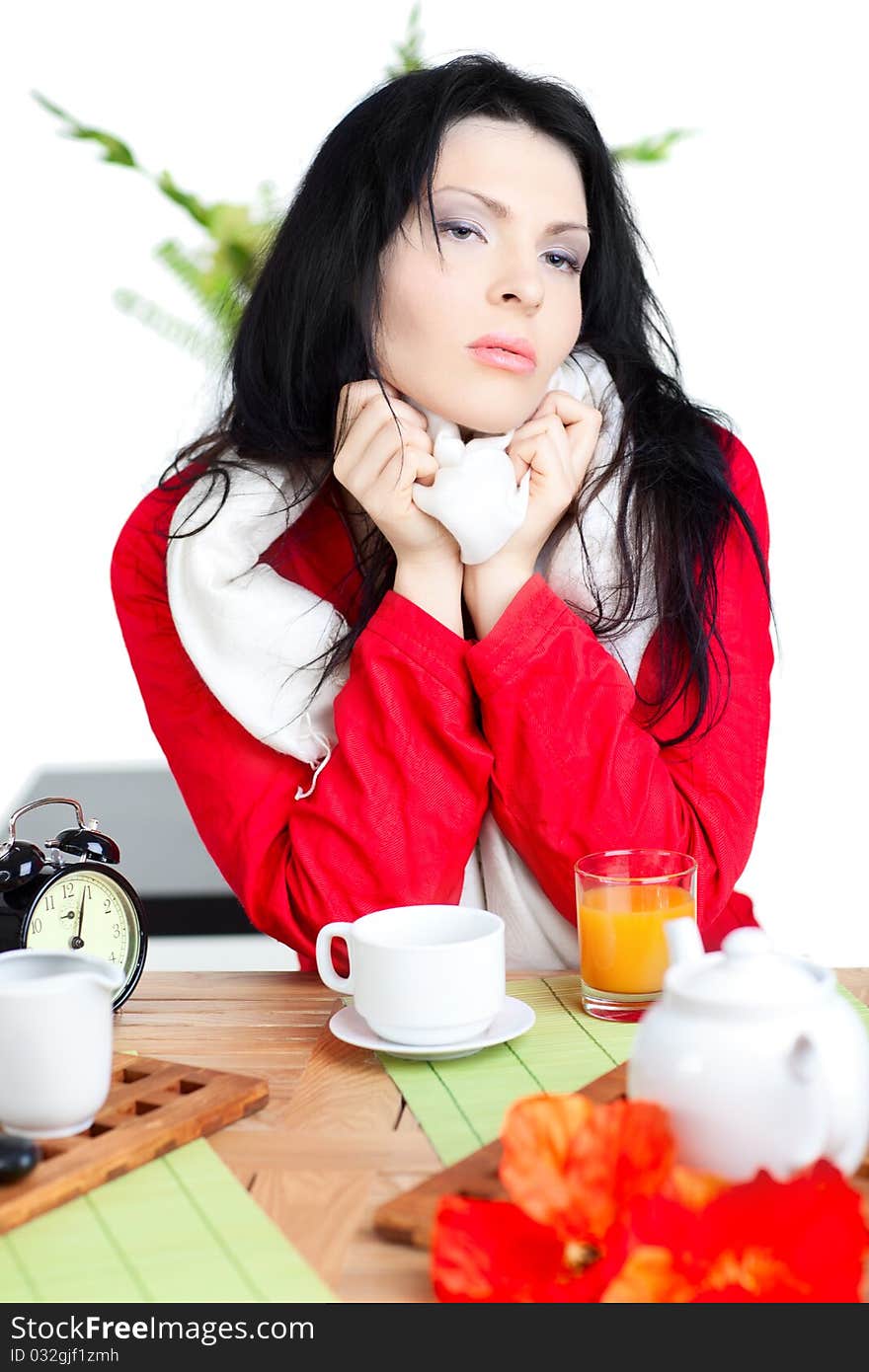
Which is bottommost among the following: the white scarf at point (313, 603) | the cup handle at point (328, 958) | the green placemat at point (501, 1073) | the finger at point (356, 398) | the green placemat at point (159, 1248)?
the green placemat at point (159, 1248)

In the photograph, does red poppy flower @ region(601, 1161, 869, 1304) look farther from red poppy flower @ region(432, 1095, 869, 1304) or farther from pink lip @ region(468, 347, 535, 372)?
pink lip @ region(468, 347, 535, 372)

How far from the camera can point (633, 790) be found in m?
1.34

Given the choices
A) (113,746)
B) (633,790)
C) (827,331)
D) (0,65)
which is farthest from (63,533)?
(633,790)

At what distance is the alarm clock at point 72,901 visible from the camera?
1088 mm

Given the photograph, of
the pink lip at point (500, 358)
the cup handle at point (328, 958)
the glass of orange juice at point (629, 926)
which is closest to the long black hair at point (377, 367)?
the pink lip at point (500, 358)

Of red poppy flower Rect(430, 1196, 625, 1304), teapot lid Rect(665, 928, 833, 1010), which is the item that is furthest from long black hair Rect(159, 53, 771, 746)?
red poppy flower Rect(430, 1196, 625, 1304)

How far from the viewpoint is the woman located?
1349mm

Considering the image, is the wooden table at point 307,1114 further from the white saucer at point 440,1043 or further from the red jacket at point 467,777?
the red jacket at point 467,777

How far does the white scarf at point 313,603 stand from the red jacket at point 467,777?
0.04 metres

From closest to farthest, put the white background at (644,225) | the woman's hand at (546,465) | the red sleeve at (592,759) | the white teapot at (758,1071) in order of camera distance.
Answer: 1. the white teapot at (758,1071)
2. the red sleeve at (592,759)
3. the woman's hand at (546,465)
4. the white background at (644,225)

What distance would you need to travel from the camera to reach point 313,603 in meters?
1.46

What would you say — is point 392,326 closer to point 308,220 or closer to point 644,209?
point 308,220

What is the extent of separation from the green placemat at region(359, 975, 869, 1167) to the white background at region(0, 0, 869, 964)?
2.33 m

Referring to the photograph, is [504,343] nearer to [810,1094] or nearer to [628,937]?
[628,937]
